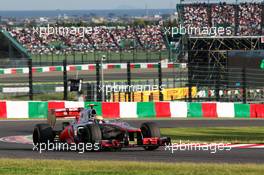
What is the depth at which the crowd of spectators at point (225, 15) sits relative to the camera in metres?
45.8

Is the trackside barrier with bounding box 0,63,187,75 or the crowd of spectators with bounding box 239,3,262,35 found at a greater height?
the crowd of spectators with bounding box 239,3,262,35

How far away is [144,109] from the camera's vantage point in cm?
3012

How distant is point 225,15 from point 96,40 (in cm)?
2259

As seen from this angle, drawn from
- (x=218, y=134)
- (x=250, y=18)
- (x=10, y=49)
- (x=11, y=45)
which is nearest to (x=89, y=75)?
(x=10, y=49)

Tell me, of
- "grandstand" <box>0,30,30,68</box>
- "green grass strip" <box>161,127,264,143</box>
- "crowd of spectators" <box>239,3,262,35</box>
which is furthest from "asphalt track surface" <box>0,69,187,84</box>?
"green grass strip" <box>161,127,264,143</box>

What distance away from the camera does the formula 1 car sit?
17.2 m

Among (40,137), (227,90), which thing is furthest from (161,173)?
A: (227,90)

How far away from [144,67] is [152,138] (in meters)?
39.1

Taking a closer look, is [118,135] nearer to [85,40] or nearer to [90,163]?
[90,163]

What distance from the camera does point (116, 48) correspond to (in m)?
67.6

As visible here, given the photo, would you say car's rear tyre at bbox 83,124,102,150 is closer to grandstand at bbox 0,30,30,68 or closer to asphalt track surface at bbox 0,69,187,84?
asphalt track surface at bbox 0,69,187,84

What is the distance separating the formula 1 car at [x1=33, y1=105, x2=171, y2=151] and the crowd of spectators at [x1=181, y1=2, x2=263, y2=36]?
89.2ft

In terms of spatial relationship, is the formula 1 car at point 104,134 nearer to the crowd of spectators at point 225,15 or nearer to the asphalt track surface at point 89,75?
the crowd of spectators at point 225,15

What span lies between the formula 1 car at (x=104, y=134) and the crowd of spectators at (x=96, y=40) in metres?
46.6
